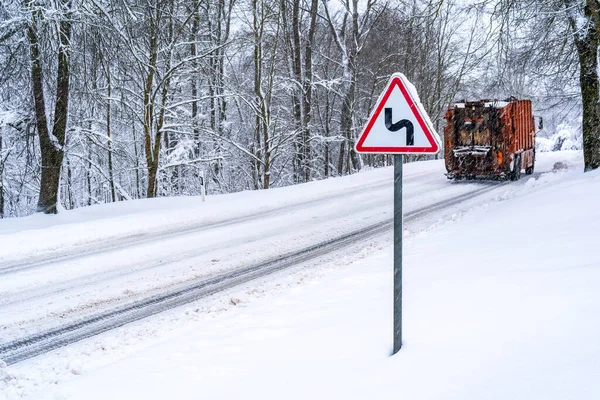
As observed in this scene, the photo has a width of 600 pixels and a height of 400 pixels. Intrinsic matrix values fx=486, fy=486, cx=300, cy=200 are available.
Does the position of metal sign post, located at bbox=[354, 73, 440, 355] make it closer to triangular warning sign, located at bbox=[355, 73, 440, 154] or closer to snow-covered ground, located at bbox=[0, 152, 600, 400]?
triangular warning sign, located at bbox=[355, 73, 440, 154]

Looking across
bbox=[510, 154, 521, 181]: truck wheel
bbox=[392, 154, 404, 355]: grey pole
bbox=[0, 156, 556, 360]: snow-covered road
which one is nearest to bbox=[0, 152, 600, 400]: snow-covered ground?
bbox=[392, 154, 404, 355]: grey pole

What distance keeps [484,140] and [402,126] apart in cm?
1464

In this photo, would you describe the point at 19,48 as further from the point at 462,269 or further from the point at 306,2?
the point at 306,2

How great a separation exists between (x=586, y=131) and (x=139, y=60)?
12.8 meters

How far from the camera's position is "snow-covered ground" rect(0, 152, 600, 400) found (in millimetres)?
3113

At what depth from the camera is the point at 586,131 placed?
12367mm

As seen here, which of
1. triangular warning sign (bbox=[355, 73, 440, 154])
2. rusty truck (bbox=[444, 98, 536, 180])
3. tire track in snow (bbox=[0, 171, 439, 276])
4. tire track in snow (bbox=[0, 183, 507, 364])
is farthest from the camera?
rusty truck (bbox=[444, 98, 536, 180])

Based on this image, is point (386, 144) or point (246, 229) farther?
point (246, 229)

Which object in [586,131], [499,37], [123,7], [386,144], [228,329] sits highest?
[123,7]

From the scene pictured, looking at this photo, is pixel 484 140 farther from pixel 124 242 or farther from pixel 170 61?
pixel 124 242

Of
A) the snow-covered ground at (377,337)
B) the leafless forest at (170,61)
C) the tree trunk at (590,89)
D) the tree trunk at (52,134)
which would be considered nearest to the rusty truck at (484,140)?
the leafless forest at (170,61)

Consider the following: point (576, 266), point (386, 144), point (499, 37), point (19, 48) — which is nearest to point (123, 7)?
point (19, 48)

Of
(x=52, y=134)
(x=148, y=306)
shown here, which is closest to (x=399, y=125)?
(x=148, y=306)

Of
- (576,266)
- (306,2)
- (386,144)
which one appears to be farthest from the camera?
(306,2)
